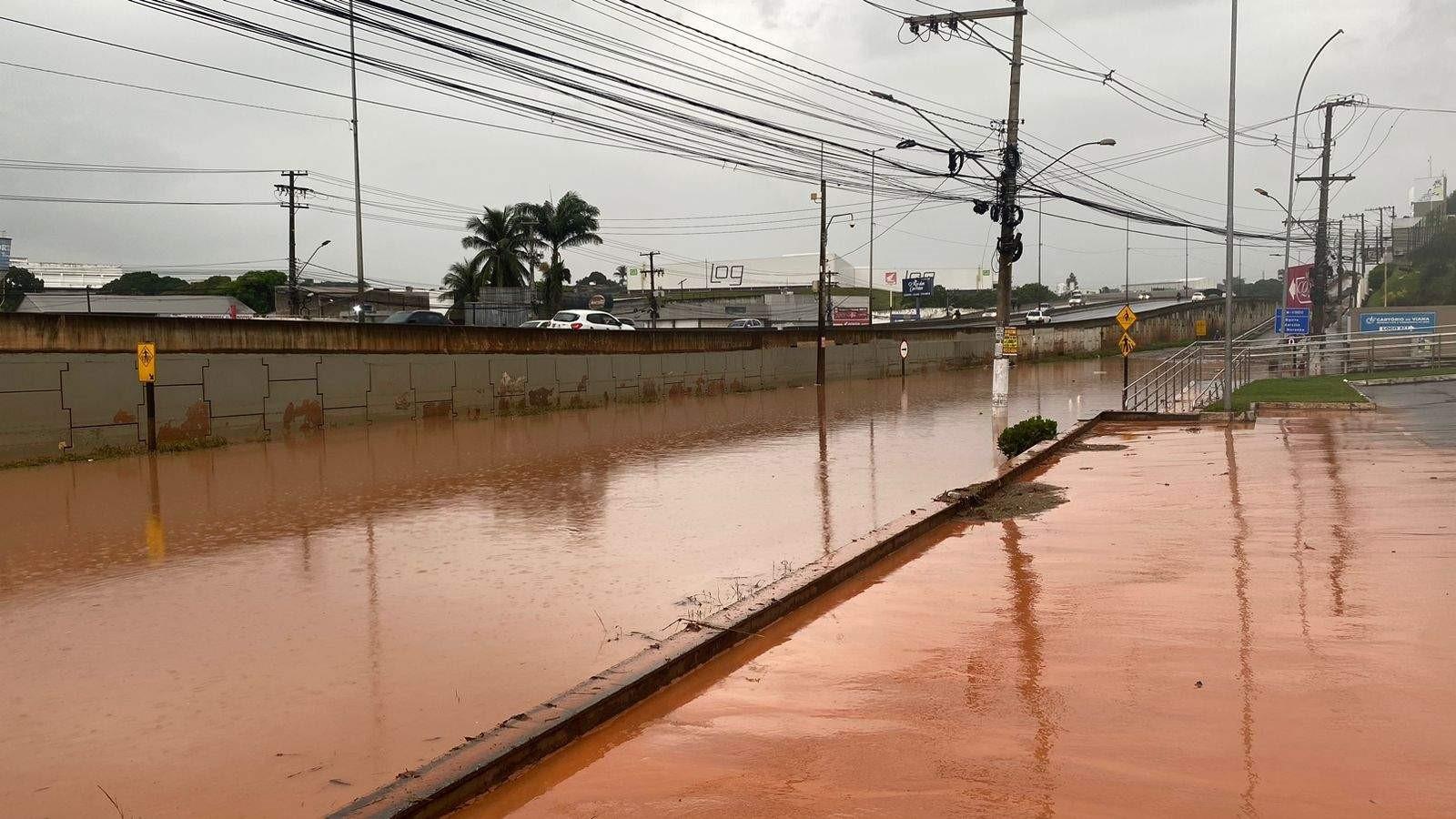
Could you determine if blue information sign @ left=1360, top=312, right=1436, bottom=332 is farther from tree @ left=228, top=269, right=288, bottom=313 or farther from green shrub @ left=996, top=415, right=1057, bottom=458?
tree @ left=228, top=269, right=288, bottom=313

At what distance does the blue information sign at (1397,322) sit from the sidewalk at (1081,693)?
3702 cm

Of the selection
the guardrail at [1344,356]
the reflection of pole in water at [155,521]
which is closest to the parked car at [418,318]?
the reflection of pole in water at [155,521]

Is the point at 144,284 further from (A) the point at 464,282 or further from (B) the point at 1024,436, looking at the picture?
(B) the point at 1024,436

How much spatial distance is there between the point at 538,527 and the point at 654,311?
175ft

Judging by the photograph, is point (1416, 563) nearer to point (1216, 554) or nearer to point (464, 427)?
point (1216, 554)

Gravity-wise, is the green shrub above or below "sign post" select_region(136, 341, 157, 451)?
below

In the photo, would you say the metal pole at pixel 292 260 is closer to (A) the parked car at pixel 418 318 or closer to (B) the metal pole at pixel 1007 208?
(A) the parked car at pixel 418 318

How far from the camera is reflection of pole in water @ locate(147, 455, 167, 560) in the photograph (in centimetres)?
1152

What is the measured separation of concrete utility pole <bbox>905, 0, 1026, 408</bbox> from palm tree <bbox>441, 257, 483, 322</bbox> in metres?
39.5

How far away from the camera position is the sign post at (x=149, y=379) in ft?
59.9

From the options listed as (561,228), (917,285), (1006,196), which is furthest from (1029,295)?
(1006,196)

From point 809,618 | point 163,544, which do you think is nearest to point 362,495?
point 163,544

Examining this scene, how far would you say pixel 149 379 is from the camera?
728 inches

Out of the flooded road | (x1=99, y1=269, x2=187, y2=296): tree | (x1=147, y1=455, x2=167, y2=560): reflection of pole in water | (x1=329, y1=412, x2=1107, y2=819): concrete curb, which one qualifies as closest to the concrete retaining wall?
the flooded road
